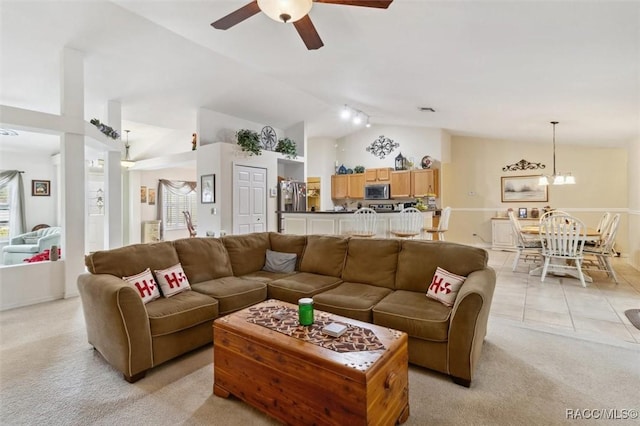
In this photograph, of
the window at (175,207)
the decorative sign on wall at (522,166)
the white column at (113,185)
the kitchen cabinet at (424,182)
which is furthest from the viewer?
the window at (175,207)

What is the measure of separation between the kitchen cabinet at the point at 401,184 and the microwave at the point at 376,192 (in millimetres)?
169

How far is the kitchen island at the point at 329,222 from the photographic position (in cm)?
545

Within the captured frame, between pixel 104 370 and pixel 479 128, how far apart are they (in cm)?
720

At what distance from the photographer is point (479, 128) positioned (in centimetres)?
654

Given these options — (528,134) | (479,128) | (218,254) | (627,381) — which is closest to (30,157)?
(218,254)

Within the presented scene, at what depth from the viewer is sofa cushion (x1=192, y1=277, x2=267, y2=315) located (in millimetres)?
Result: 2770

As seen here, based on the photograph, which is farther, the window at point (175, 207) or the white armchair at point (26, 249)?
the window at point (175, 207)

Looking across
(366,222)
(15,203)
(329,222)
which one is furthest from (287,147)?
(15,203)

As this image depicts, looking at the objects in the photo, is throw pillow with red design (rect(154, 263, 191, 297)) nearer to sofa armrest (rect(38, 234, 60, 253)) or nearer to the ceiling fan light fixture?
the ceiling fan light fixture

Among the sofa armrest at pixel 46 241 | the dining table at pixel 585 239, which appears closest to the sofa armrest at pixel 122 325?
the sofa armrest at pixel 46 241

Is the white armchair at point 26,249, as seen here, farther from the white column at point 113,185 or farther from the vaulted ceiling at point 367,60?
the vaulted ceiling at point 367,60

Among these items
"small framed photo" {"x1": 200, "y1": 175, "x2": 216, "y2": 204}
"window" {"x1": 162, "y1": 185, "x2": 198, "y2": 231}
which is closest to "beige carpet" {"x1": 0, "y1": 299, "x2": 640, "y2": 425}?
"small framed photo" {"x1": 200, "y1": 175, "x2": 216, "y2": 204}

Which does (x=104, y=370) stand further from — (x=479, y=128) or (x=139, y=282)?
(x=479, y=128)

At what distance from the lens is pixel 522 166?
294 inches
